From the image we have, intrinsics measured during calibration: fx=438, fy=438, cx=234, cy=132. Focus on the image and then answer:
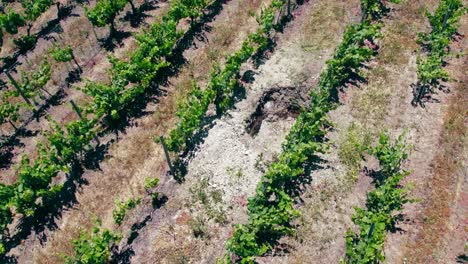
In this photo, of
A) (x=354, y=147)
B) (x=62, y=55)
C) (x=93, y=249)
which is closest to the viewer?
(x=93, y=249)

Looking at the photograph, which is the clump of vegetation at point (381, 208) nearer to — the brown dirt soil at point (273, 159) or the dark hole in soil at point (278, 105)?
the brown dirt soil at point (273, 159)

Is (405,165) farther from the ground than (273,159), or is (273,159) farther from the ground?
(273,159)

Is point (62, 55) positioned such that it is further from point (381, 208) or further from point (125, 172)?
point (381, 208)

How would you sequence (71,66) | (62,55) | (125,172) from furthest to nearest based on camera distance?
(71,66) → (62,55) → (125,172)

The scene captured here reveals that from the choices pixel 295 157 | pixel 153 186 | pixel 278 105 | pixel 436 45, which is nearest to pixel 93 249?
pixel 153 186

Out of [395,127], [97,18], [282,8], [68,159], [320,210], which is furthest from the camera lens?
[282,8]

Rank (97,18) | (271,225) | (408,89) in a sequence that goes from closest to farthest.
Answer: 1. (271,225)
2. (408,89)
3. (97,18)

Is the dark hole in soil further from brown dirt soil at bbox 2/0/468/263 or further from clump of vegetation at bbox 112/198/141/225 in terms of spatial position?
clump of vegetation at bbox 112/198/141/225

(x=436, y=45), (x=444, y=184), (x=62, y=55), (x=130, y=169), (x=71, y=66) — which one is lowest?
(x=444, y=184)

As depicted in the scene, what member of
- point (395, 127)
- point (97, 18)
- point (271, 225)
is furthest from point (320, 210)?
point (97, 18)

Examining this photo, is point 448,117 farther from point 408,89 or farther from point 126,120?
point 126,120
